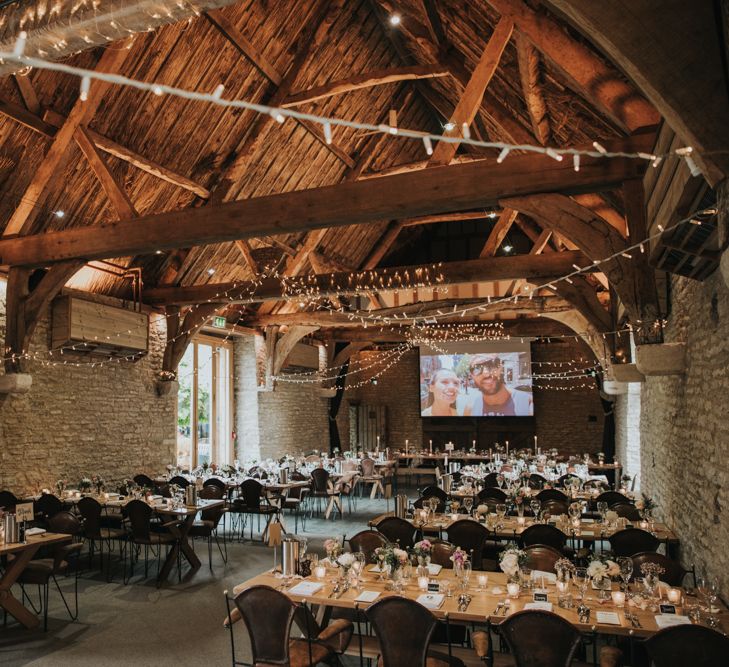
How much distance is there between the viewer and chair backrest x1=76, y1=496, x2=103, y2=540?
6969mm

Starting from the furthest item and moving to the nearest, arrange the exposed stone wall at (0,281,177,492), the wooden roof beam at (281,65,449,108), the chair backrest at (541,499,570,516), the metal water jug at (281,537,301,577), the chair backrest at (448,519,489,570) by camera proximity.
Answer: the exposed stone wall at (0,281,177,492)
the wooden roof beam at (281,65,449,108)
the chair backrest at (541,499,570,516)
the chair backrest at (448,519,489,570)
the metal water jug at (281,537,301,577)

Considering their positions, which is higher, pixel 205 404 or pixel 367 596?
pixel 205 404

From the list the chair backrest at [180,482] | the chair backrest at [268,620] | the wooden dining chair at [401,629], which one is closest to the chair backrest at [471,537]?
the wooden dining chair at [401,629]

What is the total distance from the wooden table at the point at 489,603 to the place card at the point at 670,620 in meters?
0.03

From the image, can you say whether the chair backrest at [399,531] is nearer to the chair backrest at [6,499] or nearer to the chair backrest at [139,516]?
the chair backrest at [139,516]

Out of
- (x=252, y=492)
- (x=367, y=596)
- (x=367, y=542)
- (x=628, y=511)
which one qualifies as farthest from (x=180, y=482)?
(x=628, y=511)

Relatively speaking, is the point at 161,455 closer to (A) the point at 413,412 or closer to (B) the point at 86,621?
(B) the point at 86,621

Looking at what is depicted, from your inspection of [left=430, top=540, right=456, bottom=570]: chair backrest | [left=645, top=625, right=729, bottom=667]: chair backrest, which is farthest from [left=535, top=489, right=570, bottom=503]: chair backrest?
[left=645, top=625, right=729, bottom=667]: chair backrest

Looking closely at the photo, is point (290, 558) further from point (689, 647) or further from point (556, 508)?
point (556, 508)

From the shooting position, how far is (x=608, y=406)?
14.5 meters

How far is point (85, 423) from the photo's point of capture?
918 cm

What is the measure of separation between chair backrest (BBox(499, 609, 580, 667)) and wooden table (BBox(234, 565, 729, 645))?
353mm

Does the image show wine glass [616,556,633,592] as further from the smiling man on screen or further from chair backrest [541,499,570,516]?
the smiling man on screen

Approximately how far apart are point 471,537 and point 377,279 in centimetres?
471
